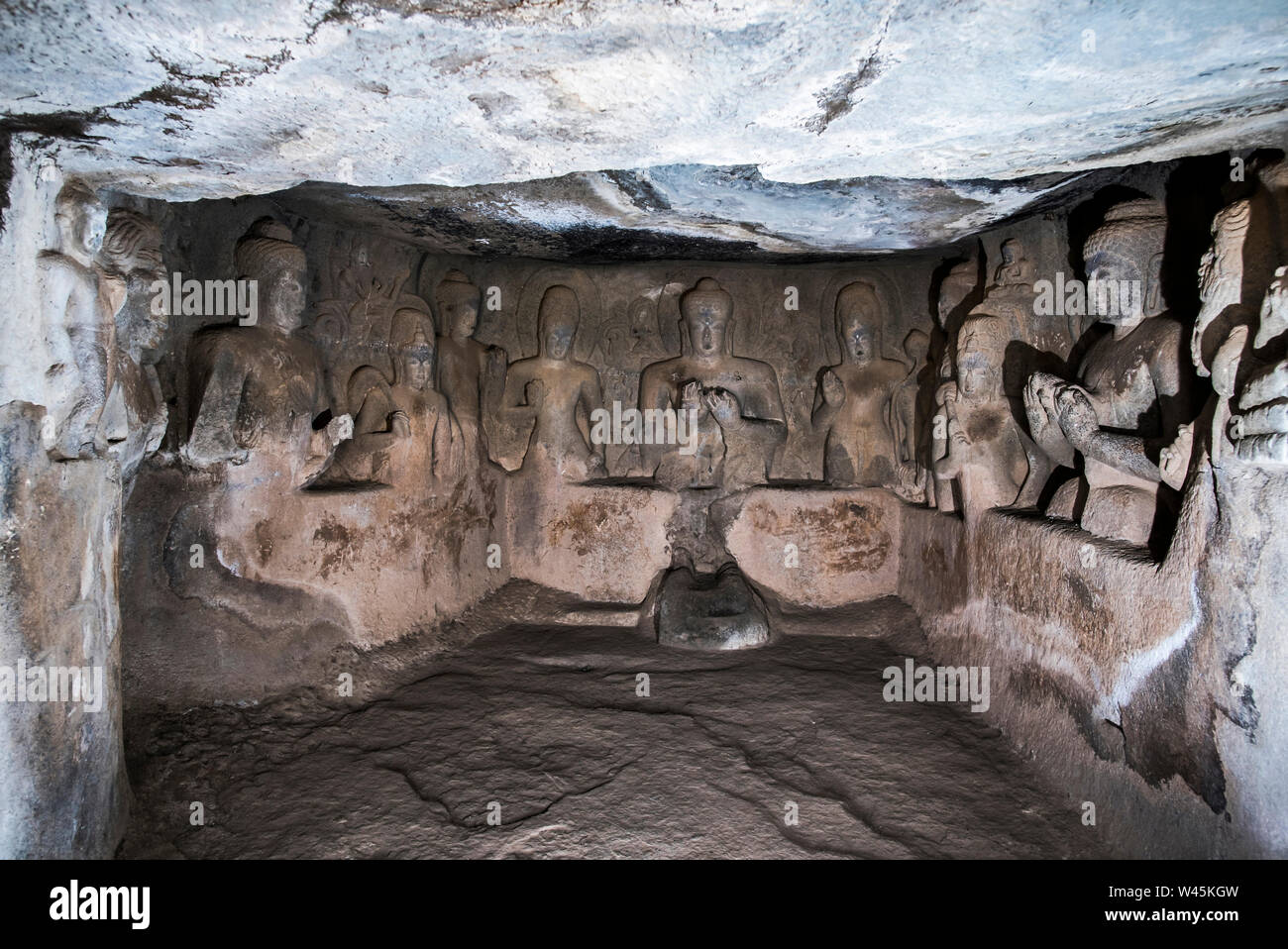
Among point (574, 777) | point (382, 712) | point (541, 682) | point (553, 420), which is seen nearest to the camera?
point (574, 777)

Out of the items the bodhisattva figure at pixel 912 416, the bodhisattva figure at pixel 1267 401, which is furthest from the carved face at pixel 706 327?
the bodhisattva figure at pixel 1267 401

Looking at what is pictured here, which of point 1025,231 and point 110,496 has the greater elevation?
point 1025,231

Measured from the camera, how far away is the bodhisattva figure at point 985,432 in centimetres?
394

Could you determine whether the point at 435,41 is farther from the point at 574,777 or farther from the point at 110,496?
the point at 574,777

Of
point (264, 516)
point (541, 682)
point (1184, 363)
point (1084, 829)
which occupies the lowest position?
point (1084, 829)

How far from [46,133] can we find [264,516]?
204 centimetres

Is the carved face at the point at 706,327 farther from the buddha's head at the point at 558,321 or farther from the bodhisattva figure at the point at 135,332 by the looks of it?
the bodhisattva figure at the point at 135,332

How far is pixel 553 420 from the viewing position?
547cm

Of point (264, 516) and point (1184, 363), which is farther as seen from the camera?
point (264, 516)

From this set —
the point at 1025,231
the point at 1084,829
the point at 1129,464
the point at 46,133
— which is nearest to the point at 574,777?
the point at 1084,829

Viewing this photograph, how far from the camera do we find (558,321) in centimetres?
554

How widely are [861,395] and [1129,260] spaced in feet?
8.39

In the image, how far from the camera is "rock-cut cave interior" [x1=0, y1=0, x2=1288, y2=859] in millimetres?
1892

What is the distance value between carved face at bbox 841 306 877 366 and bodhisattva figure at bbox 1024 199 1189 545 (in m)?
2.34
